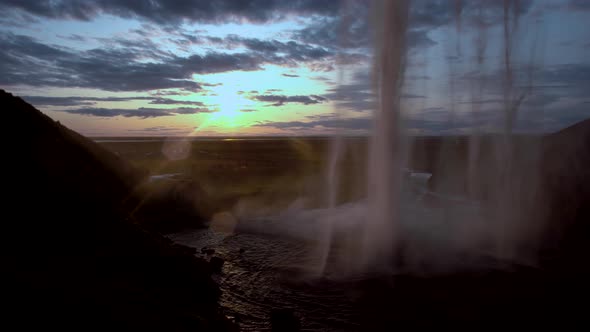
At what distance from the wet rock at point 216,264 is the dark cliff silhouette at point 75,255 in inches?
24.5

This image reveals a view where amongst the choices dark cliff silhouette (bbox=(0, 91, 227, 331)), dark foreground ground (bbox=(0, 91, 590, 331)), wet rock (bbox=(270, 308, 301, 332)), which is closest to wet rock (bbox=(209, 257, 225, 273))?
dark foreground ground (bbox=(0, 91, 590, 331))

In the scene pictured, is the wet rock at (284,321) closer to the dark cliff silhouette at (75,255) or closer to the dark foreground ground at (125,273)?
Answer: the dark foreground ground at (125,273)

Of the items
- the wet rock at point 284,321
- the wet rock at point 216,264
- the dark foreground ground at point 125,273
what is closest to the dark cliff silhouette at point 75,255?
the dark foreground ground at point 125,273

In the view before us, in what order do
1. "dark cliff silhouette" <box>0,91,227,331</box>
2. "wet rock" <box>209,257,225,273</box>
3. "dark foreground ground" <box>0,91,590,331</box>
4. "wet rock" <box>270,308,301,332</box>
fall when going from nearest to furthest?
"dark cliff silhouette" <box>0,91,227,331</box> → "dark foreground ground" <box>0,91,590,331</box> → "wet rock" <box>270,308,301,332</box> → "wet rock" <box>209,257,225,273</box>

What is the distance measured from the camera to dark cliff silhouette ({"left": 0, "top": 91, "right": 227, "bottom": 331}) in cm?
664

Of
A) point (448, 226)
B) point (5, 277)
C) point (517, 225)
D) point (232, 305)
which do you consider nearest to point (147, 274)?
point (232, 305)

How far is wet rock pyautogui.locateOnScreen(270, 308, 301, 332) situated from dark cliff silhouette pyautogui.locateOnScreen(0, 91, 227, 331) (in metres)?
1.67

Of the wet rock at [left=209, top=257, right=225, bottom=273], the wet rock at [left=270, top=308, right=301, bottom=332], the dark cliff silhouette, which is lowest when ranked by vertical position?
the wet rock at [left=270, top=308, right=301, bottom=332]

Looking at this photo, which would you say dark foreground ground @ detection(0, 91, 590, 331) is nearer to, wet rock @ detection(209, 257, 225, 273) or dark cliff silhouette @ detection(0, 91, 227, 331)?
dark cliff silhouette @ detection(0, 91, 227, 331)

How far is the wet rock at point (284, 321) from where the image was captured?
9.18 metres

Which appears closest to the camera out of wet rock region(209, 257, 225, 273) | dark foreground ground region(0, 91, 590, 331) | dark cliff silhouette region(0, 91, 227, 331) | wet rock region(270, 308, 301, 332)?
dark cliff silhouette region(0, 91, 227, 331)

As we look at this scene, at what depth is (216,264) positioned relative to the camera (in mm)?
13344

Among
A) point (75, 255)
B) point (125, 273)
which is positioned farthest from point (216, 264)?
point (75, 255)

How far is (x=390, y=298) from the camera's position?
1086 centimetres
